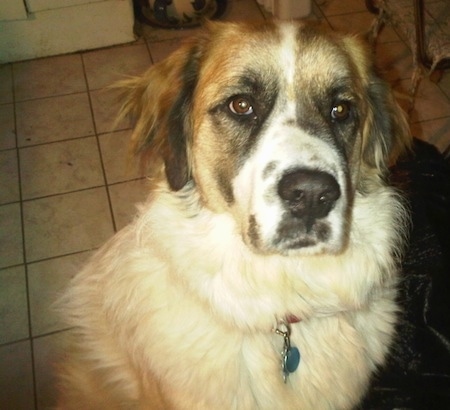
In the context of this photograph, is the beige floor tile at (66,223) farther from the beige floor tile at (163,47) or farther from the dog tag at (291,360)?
the dog tag at (291,360)

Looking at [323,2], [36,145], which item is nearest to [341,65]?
[36,145]

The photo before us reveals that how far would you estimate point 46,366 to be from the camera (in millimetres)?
2299

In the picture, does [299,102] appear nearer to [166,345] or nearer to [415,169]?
[166,345]

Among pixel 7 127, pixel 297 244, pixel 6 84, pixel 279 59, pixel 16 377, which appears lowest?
pixel 16 377

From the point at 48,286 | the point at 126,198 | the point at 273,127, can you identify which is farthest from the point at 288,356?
the point at 126,198

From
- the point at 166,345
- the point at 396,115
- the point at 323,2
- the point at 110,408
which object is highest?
the point at 323,2

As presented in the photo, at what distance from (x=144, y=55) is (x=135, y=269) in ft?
8.10

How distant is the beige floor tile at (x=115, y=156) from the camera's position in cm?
301

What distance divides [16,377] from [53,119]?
1.68 metres

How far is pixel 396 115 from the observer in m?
1.67

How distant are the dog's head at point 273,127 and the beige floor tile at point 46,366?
1188 mm

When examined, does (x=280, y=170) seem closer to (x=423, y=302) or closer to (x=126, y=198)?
(x=423, y=302)

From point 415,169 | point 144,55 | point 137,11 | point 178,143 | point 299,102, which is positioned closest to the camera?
point 299,102

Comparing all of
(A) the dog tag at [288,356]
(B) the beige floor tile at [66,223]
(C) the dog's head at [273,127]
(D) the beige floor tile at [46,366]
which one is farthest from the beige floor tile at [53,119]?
(A) the dog tag at [288,356]
